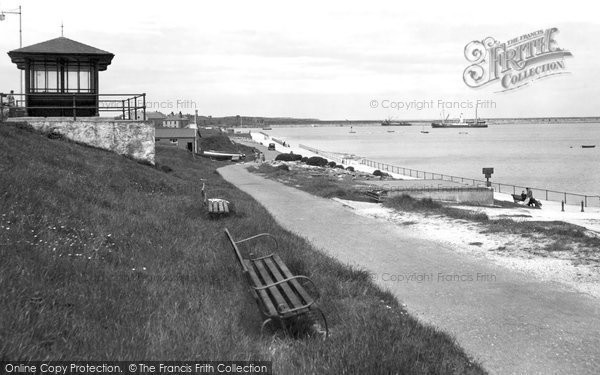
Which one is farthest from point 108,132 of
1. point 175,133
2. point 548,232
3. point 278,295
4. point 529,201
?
point 175,133

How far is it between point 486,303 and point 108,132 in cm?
2010

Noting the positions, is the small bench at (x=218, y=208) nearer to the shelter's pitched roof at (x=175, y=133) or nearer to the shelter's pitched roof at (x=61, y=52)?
the shelter's pitched roof at (x=61, y=52)

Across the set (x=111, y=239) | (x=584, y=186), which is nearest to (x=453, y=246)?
(x=111, y=239)

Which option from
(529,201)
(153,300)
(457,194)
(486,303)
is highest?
(153,300)

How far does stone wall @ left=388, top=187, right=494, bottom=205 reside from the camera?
27812 millimetres

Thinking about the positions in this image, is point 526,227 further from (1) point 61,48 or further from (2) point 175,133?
(2) point 175,133

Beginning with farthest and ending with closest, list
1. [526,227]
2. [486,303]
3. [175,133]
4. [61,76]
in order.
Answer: [175,133] → [61,76] → [526,227] → [486,303]

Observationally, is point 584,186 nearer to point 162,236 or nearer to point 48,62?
point 48,62

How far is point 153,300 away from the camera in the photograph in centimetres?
595

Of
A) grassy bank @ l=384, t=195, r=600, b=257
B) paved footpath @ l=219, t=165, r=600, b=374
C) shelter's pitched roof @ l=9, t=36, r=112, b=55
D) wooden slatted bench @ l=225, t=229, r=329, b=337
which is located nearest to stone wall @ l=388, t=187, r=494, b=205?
grassy bank @ l=384, t=195, r=600, b=257

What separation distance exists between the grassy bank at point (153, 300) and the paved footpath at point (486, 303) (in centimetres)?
55

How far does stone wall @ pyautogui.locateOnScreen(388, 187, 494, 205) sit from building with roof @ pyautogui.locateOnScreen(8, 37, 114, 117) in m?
14.4

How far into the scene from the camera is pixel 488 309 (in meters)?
7.73

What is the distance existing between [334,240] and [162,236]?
5.08 meters
